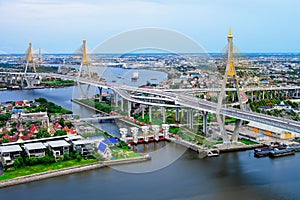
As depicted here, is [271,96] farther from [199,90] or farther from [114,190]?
[114,190]

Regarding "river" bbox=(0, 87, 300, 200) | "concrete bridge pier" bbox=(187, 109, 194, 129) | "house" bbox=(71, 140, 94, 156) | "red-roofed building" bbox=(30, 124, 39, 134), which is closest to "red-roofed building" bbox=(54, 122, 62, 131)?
"red-roofed building" bbox=(30, 124, 39, 134)

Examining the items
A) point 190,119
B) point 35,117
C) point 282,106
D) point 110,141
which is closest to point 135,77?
point 282,106

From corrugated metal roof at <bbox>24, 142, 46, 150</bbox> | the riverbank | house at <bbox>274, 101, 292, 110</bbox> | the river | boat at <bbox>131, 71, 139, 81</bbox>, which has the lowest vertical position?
the river

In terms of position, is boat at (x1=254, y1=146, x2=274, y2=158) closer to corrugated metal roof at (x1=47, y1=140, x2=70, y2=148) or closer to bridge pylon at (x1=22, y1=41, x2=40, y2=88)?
corrugated metal roof at (x1=47, y1=140, x2=70, y2=148)

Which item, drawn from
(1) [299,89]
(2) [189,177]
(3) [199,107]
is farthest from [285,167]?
(1) [299,89]

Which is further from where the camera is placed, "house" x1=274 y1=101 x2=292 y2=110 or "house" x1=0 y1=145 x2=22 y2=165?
"house" x1=274 y1=101 x2=292 y2=110

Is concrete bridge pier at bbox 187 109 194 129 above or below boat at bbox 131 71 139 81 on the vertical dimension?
below

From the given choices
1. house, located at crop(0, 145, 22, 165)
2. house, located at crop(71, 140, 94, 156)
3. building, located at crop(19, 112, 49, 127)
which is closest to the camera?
house, located at crop(0, 145, 22, 165)
